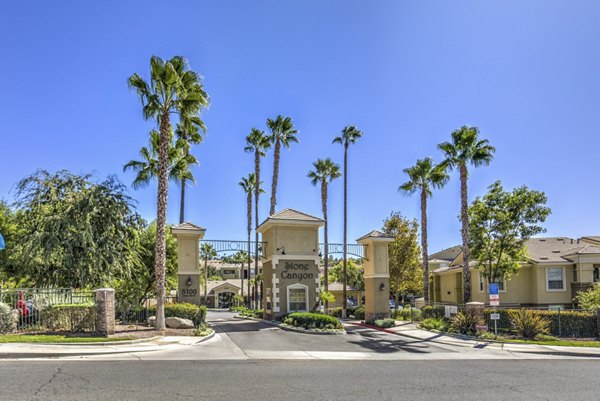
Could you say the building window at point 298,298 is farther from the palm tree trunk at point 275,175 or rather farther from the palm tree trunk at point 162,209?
the palm tree trunk at point 275,175

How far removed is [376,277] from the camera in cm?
3153

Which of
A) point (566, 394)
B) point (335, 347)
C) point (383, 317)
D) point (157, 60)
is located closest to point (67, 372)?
point (335, 347)

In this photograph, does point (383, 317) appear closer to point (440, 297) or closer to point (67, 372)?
point (440, 297)

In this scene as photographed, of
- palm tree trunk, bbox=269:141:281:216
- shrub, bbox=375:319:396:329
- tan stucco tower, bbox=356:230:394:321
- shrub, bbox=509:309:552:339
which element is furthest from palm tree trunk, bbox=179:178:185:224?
shrub, bbox=509:309:552:339

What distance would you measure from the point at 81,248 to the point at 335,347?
50.3 feet

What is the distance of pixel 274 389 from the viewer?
1084 centimetres

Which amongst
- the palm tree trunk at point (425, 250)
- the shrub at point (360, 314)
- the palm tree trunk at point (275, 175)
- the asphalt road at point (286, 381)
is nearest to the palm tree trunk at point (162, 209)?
the asphalt road at point (286, 381)

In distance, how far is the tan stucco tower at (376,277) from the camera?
31156 millimetres

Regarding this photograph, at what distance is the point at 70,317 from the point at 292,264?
14901 millimetres

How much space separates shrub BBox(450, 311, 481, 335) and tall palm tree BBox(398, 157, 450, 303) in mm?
Result: 10038

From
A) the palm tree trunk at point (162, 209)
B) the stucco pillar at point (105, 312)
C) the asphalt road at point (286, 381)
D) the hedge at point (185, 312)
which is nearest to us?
the asphalt road at point (286, 381)

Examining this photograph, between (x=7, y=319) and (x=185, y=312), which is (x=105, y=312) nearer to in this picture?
(x=7, y=319)

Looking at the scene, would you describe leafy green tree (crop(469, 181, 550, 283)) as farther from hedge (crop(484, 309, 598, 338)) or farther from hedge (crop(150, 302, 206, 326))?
hedge (crop(150, 302, 206, 326))

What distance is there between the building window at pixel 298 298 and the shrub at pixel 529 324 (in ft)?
40.9
